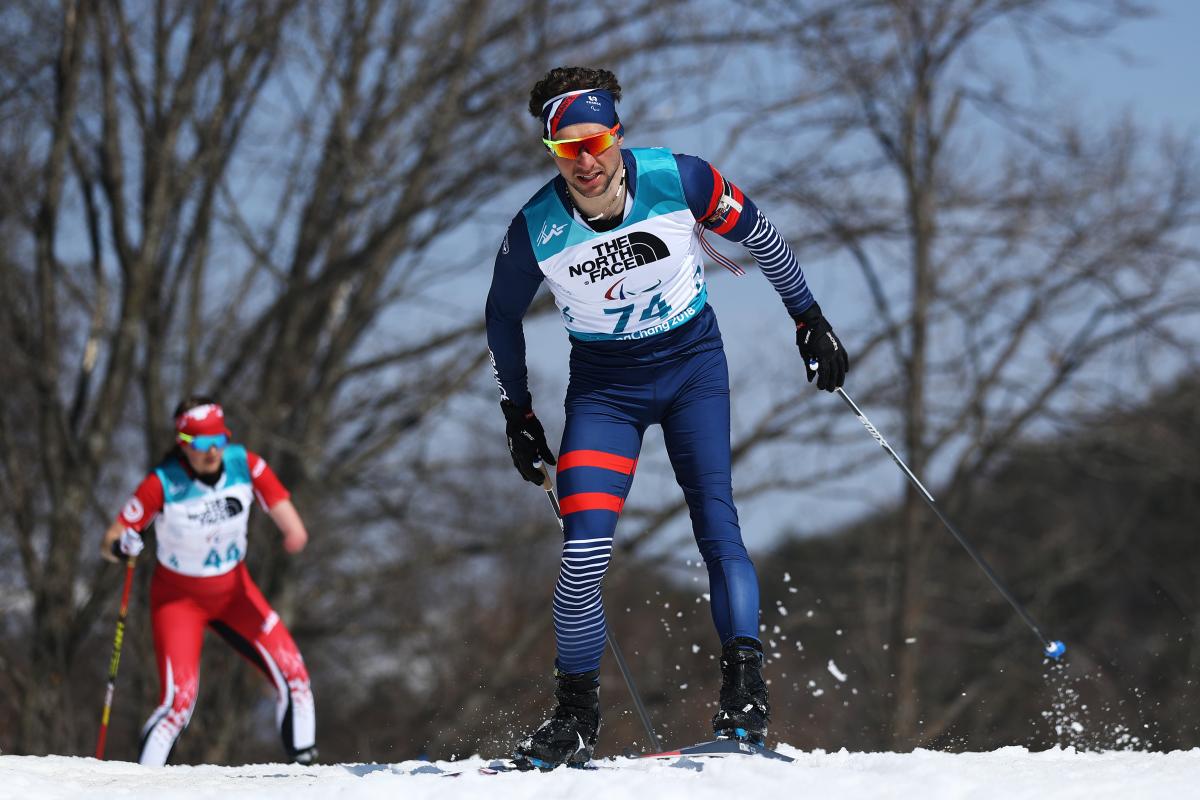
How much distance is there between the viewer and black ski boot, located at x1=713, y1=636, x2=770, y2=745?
4.43 meters

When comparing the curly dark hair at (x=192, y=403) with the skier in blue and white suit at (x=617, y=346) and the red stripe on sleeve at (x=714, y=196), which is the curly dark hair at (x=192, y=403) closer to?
the skier in blue and white suit at (x=617, y=346)

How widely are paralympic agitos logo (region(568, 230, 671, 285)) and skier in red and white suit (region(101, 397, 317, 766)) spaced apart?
2.97 metres

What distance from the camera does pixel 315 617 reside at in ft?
66.8

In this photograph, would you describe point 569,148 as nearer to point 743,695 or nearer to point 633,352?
point 633,352

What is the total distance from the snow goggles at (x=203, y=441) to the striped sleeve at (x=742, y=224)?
10.2 ft

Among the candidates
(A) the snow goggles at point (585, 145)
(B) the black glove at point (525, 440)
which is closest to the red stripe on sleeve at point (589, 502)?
(B) the black glove at point (525, 440)

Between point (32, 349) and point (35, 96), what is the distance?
8.30 feet

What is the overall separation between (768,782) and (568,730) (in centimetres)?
92

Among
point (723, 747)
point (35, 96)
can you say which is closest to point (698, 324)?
point (723, 747)

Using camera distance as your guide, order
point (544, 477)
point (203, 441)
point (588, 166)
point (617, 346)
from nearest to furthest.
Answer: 1. point (588, 166)
2. point (617, 346)
3. point (544, 477)
4. point (203, 441)

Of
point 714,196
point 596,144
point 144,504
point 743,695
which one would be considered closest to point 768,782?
point 743,695

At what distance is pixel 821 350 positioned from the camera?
500 centimetres

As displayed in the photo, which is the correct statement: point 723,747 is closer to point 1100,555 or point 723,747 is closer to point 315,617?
point 315,617

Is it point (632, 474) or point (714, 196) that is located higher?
point (714, 196)
